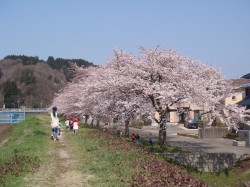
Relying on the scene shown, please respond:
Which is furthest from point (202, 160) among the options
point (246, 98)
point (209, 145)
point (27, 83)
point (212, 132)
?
point (27, 83)

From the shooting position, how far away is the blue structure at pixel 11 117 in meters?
66.1

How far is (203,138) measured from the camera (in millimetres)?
33469

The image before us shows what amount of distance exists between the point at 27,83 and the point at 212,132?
12047cm

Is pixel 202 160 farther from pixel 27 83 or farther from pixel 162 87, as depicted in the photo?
pixel 27 83

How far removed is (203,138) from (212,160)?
14562 millimetres

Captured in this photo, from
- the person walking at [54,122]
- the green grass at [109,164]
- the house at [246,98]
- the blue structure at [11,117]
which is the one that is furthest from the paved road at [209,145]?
the blue structure at [11,117]

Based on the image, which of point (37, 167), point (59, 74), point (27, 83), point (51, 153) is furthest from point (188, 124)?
point (59, 74)

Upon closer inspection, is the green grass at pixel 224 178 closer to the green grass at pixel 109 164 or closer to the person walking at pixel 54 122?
the green grass at pixel 109 164

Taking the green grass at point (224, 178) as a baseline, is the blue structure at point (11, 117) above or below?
above

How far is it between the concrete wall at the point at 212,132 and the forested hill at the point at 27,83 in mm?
76348

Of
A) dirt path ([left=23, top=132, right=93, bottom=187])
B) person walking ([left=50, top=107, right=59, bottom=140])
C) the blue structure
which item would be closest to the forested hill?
the blue structure

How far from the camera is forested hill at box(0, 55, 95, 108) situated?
131 metres

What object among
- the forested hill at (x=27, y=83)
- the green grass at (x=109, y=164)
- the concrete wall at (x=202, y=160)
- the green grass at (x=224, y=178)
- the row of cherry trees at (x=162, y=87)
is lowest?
the green grass at (x=224, y=178)

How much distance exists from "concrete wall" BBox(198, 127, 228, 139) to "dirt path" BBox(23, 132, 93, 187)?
21505 mm
